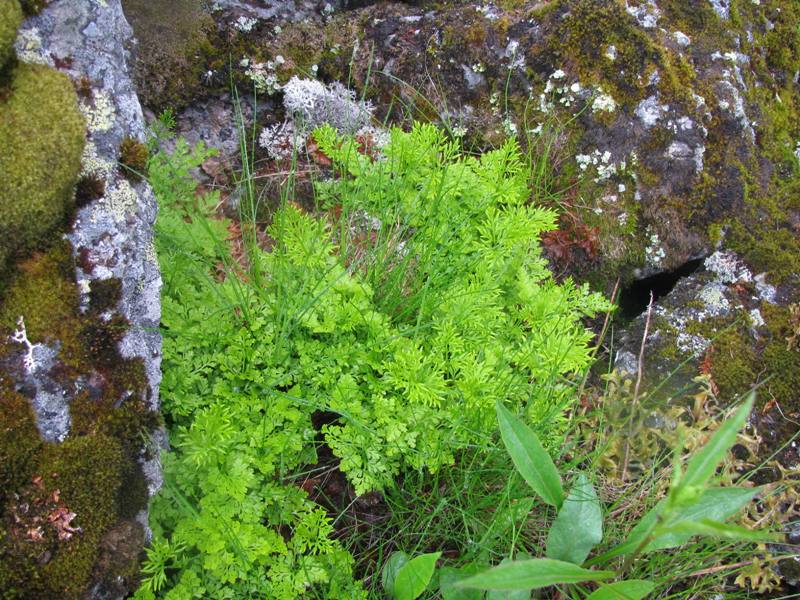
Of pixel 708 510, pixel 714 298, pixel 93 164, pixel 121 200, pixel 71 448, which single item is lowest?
pixel 71 448

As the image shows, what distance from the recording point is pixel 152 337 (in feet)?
8.36

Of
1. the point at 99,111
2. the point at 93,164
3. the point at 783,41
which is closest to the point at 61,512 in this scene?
the point at 93,164

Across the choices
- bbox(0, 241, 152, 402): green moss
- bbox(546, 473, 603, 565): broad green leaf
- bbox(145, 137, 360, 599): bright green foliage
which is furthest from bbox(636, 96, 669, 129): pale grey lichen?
bbox(0, 241, 152, 402): green moss

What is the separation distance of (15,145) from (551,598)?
9.77 ft

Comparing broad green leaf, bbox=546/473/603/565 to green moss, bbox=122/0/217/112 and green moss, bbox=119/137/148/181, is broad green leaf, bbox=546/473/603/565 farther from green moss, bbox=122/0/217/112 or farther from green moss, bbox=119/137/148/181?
green moss, bbox=122/0/217/112

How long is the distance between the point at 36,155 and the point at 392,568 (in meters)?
2.24

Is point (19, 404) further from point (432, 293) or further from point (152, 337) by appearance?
point (432, 293)

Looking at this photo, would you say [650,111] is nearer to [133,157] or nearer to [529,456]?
[529,456]

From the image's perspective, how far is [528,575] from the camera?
208 centimetres

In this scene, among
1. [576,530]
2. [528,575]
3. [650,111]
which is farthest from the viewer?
[650,111]

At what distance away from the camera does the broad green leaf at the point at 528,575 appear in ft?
6.50

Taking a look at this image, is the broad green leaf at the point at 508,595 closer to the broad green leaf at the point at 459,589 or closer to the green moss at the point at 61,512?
the broad green leaf at the point at 459,589

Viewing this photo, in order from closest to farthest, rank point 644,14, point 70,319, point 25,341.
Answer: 1. point 25,341
2. point 70,319
3. point 644,14

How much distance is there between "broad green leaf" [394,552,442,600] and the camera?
2416mm
